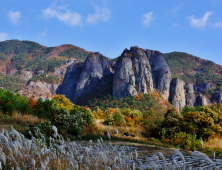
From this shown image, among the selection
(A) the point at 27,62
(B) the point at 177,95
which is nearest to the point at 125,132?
(B) the point at 177,95

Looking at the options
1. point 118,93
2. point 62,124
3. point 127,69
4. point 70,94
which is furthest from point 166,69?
point 62,124

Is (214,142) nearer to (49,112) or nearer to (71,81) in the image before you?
(49,112)

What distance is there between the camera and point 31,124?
10.7 m

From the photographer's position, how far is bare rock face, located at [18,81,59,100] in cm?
8785

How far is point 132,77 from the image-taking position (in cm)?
7475

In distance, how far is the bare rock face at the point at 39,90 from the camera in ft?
Answer: 288

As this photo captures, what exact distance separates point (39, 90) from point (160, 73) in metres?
70.7

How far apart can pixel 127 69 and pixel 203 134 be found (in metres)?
64.6

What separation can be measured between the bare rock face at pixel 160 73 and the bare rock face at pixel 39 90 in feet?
198

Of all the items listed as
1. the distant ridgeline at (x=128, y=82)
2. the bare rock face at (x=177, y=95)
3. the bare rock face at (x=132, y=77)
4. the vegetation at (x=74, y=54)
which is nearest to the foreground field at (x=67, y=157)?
the distant ridgeline at (x=128, y=82)

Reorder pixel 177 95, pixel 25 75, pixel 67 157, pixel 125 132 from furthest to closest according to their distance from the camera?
pixel 25 75 < pixel 177 95 < pixel 125 132 < pixel 67 157

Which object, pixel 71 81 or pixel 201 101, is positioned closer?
pixel 201 101

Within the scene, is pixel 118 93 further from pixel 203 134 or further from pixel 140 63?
pixel 203 134

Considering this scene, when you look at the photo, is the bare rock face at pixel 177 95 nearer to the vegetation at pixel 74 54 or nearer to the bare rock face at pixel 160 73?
the bare rock face at pixel 160 73
